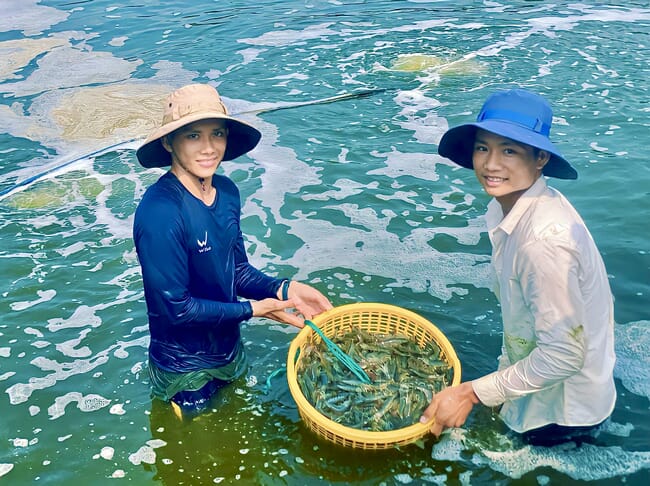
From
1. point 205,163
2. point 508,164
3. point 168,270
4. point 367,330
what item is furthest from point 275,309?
point 508,164

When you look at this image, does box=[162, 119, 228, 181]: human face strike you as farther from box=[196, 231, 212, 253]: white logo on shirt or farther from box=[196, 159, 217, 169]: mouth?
box=[196, 231, 212, 253]: white logo on shirt

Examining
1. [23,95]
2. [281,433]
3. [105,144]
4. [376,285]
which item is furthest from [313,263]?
[23,95]

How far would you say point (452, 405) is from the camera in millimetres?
3496

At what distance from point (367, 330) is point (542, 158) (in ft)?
6.87

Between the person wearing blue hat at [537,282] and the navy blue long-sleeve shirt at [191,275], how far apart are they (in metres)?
1.51

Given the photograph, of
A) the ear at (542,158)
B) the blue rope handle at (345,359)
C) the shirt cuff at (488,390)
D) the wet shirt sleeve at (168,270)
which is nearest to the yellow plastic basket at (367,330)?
the blue rope handle at (345,359)

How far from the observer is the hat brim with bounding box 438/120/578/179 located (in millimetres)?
3027

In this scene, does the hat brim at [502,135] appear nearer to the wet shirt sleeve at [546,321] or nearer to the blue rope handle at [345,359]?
the wet shirt sleeve at [546,321]

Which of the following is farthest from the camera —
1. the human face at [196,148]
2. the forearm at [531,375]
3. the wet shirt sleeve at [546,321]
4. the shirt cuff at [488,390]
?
the human face at [196,148]

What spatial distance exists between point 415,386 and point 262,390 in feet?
4.51

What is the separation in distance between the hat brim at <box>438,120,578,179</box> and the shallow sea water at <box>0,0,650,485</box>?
1.93m

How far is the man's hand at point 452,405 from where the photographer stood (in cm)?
348

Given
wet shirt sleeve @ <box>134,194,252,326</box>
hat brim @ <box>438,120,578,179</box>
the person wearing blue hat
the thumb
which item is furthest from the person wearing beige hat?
the person wearing blue hat

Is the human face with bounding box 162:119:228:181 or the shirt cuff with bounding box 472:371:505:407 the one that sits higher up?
the human face with bounding box 162:119:228:181
